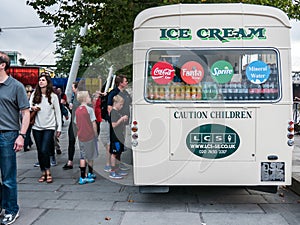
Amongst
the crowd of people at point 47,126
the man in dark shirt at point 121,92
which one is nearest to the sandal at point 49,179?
the crowd of people at point 47,126

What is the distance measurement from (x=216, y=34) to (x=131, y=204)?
9.38 feet

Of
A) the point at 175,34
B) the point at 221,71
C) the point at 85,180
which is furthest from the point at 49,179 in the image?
the point at 221,71

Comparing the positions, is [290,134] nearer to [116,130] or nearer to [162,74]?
[162,74]

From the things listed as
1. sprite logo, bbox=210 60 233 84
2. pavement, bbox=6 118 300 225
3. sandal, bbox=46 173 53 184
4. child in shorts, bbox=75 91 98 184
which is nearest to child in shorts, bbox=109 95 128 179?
pavement, bbox=6 118 300 225

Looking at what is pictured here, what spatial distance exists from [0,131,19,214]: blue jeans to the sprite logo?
9.35 feet

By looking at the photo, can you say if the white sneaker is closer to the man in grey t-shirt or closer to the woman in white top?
the man in grey t-shirt

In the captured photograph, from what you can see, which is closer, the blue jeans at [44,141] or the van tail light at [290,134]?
the van tail light at [290,134]

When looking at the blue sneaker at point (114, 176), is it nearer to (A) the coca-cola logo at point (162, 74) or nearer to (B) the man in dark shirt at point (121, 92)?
(B) the man in dark shirt at point (121, 92)

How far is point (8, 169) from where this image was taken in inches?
189

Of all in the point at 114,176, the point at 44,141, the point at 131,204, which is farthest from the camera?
the point at 114,176

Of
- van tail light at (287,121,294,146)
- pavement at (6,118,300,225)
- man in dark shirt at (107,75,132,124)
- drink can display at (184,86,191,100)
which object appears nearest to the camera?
pavement at (6,118,300,225)

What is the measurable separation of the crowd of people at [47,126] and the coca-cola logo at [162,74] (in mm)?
1831

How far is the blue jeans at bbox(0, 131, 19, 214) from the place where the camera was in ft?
15.6

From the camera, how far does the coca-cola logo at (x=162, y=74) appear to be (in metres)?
5.51
